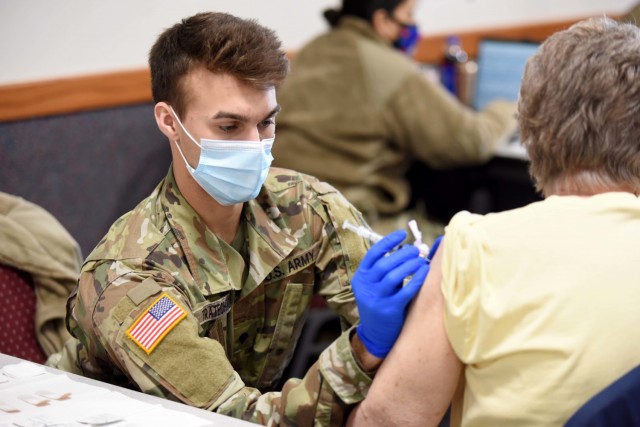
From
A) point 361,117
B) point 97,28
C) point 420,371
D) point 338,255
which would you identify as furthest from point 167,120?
point 361,117

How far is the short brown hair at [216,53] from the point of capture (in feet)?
4.93

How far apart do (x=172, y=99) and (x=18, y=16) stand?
1.29 m

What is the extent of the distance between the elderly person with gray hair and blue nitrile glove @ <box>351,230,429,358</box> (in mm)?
25

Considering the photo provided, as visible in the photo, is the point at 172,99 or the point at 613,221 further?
the point at 172,99

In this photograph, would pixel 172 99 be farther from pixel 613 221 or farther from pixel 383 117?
pixel 383 117

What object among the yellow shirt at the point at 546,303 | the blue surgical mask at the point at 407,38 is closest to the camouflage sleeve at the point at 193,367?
the yellow shirt at the point at 546,303

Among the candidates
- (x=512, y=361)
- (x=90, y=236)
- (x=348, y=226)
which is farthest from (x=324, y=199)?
(x=90, y=236)

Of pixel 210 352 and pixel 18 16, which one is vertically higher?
pixel 18 16

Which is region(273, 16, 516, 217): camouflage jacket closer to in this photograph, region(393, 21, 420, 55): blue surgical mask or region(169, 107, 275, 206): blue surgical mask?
region(393, 21, 420, 55): blue surgical mask

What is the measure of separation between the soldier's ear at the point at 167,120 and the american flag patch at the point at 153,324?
376mm

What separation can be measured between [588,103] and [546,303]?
262mm

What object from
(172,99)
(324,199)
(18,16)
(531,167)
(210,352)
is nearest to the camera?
(531,167)

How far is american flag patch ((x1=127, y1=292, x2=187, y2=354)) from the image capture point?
1.33m

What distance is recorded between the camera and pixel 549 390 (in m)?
1.12
